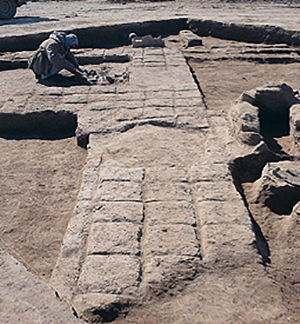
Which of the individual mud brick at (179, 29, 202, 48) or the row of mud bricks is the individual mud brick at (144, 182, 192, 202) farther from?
the individual mud brick at (179, 29, 202, 48)

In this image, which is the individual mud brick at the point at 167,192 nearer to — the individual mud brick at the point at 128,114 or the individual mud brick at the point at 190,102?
the individual mud brick at the point at 128,114

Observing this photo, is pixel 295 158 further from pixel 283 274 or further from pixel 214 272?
pixel 214 272

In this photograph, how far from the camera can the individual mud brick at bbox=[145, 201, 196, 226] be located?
10.3 ft

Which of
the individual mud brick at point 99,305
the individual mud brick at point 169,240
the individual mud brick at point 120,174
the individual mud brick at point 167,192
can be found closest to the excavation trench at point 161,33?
the individual mud brick at point 120,174

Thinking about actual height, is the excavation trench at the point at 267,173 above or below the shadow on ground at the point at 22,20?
above

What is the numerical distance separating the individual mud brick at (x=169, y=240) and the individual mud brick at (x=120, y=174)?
0.69 metres

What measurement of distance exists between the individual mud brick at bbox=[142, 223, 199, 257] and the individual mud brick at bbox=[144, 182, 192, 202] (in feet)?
1.20

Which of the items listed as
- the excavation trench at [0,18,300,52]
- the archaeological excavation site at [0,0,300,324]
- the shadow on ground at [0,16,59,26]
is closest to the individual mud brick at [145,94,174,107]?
the archaeological excavation site at [0,0,300,324]

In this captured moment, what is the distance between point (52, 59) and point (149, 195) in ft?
12.3

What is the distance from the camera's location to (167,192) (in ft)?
11.5

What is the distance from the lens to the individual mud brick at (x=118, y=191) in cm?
341

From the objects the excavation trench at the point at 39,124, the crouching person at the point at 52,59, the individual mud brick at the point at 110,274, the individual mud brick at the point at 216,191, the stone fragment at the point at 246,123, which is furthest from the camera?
the crouching person at the point at 52,59

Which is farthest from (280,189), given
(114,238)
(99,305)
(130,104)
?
(130,104)

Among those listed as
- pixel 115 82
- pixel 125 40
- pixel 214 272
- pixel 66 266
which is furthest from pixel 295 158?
pixel 125 40
